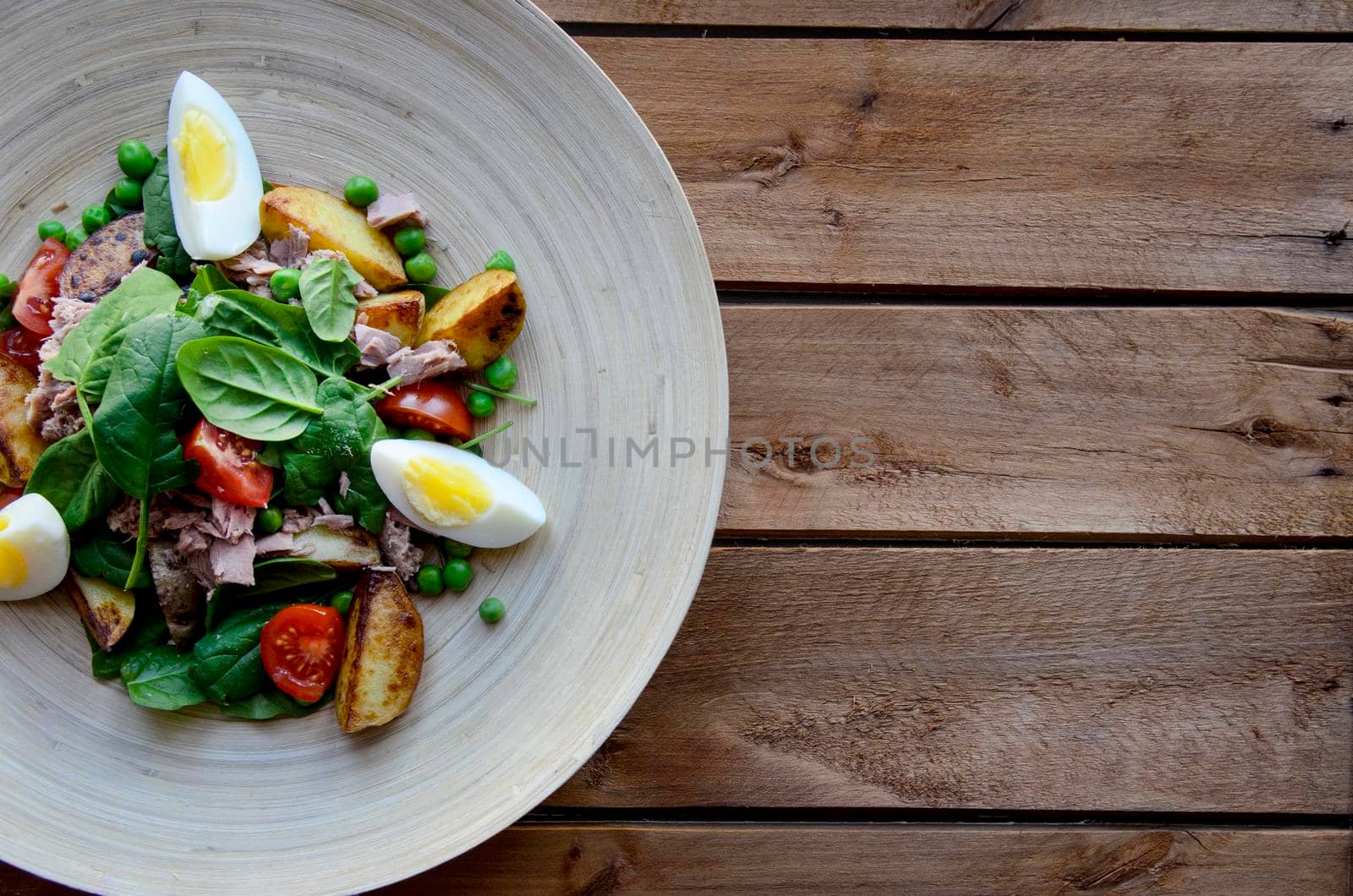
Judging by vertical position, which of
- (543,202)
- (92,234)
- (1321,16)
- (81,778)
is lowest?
(81,778)

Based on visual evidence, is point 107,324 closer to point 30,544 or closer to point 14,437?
point 14,437

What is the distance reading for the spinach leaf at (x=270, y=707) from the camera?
166cm

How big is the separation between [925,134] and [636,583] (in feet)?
4.13

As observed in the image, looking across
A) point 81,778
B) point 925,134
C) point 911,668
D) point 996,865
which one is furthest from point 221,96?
point 996,865

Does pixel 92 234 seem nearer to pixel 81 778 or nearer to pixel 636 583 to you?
pixel 81 778

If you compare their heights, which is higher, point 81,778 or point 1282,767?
point 1282,767

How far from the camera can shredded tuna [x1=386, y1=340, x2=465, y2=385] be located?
160cm

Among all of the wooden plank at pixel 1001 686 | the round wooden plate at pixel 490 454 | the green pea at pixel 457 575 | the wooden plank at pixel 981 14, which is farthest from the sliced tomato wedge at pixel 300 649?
the wooden plank at pixel 981 14

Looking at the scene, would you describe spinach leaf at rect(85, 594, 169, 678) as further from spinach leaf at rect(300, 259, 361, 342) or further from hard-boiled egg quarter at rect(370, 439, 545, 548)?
spinach leaf at rect(300, 259, 361, 342)

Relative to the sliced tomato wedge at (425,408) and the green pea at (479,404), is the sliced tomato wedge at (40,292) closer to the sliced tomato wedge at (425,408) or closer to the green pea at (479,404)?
the sliced tomato wedge at (425,408)

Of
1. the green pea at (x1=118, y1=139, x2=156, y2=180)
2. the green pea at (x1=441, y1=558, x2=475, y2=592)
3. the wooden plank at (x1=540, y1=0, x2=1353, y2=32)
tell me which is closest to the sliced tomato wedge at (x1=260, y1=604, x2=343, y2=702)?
the green pea at (x1=441, y1=558, x2=475, y2=592)

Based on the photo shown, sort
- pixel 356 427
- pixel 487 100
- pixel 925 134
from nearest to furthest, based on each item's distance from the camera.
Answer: pixel 356 427
pixel 487 100
pixel 925 134

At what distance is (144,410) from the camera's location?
59.2 inches

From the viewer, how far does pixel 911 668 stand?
6.69 ft
